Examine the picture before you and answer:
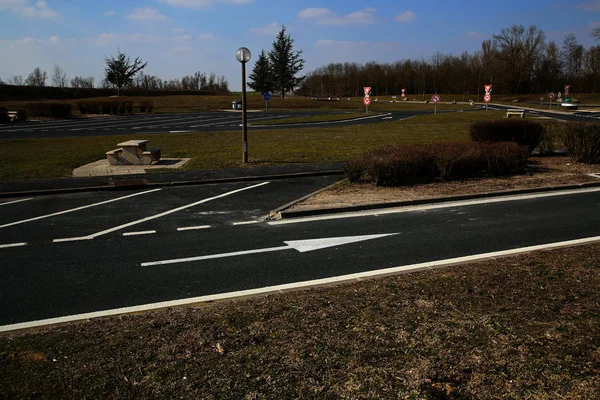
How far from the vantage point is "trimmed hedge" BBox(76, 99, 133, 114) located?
49.3 metres

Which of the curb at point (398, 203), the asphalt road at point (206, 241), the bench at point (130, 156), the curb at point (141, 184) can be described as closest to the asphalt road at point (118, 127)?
the bench at point (130, 156)

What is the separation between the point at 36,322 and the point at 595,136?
1555 centimetres

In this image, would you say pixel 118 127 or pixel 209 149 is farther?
pixel 118 127

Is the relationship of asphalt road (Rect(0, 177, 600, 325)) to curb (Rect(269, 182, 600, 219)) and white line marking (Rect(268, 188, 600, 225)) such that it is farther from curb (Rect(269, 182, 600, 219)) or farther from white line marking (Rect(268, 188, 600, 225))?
curb (Rect(269, 182, 600, 219))

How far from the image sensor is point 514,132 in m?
15.4

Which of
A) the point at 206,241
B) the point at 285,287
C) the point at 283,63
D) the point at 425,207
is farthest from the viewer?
the point at 283,63

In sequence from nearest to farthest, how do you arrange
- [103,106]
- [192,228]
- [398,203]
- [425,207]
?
1. [192,228]
2. [425,207]
3. [398,203]
4. [103,106]

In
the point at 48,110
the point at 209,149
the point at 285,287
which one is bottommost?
the point at 285,287

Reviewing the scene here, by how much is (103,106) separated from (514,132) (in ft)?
147

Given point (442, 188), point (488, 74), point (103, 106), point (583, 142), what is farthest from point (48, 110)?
point (488, 74)

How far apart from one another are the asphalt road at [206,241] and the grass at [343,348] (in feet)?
3.24

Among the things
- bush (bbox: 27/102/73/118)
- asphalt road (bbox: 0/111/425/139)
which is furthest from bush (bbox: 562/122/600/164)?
bush (bbox: 27/102/73/118)

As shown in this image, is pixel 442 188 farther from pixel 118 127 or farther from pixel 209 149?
pixel 118 127

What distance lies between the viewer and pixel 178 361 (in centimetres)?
366
